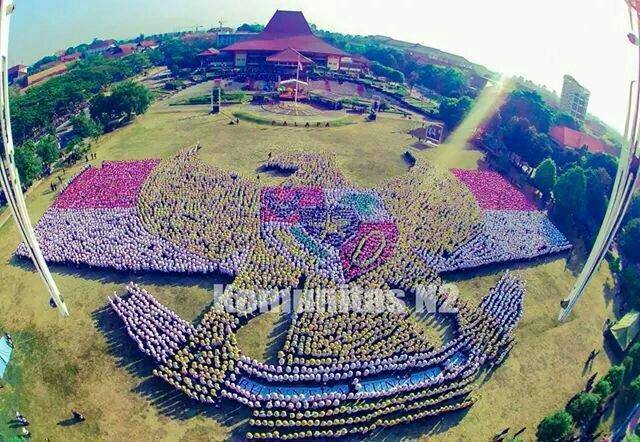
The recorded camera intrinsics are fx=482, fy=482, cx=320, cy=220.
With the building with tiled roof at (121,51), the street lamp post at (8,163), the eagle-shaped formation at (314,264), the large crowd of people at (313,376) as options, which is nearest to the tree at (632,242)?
the eagle-shaped formation at (314,264)

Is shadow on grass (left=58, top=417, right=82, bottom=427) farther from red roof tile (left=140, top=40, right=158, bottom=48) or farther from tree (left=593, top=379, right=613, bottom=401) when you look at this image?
red roof tile (left=140, top=40, right=158, bottom=48)

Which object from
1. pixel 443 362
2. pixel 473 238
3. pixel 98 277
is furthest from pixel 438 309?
pixel 98 277

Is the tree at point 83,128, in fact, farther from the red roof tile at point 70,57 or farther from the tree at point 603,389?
the red roof tile at point 70,57

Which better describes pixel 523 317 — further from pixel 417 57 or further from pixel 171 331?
pixel 417 57

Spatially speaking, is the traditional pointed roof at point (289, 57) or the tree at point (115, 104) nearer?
the tree at point (115, 104)

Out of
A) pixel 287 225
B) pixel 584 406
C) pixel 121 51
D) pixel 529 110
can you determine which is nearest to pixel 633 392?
pixel 584 406

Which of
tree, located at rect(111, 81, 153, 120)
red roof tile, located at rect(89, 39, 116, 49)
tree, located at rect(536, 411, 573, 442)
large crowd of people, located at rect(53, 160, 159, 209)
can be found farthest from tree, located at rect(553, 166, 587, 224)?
red roof tile, located at rect(89, 39, 116, 49)
